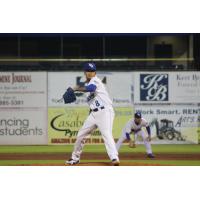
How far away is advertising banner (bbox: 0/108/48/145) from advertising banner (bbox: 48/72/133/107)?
52 centimetres

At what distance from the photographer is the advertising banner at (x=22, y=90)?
592 inches

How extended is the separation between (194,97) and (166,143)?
4.45 feet

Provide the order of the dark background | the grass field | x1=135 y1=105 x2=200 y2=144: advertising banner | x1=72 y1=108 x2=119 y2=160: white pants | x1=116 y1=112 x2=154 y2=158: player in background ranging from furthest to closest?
the dark background, x1=135 y1=105 x2=200 y2=144: advertising banner, x1=116 y1=112 x2=154 y2=158: player in background, the grass field, x1=72 y1=108 x2=119 y2=160: white pants

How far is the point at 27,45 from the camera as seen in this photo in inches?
675

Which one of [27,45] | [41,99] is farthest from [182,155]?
[27,45]

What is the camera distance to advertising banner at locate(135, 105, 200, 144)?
1514 centimetres

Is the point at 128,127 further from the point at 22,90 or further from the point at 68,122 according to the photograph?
the point at 22,90

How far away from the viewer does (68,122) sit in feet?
49.3

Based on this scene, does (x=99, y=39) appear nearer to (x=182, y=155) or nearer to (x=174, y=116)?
(x=174, y=116)

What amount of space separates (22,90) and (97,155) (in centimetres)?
342

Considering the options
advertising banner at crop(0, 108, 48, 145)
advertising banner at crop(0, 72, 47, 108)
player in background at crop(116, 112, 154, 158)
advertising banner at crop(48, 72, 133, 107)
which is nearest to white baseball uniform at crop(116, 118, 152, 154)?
player in background at crop(116, 112, 154, 158)

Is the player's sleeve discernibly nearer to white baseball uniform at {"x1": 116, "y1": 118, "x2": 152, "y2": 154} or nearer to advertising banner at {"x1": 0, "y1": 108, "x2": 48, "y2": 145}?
white baseball uniform at {"x1": 116, "y1": 118, "x2": 152, "y2": 154}

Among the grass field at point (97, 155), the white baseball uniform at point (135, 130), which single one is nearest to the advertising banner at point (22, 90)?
the grass field at point (97, 155)

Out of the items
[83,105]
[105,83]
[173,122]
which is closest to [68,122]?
[83,105]
